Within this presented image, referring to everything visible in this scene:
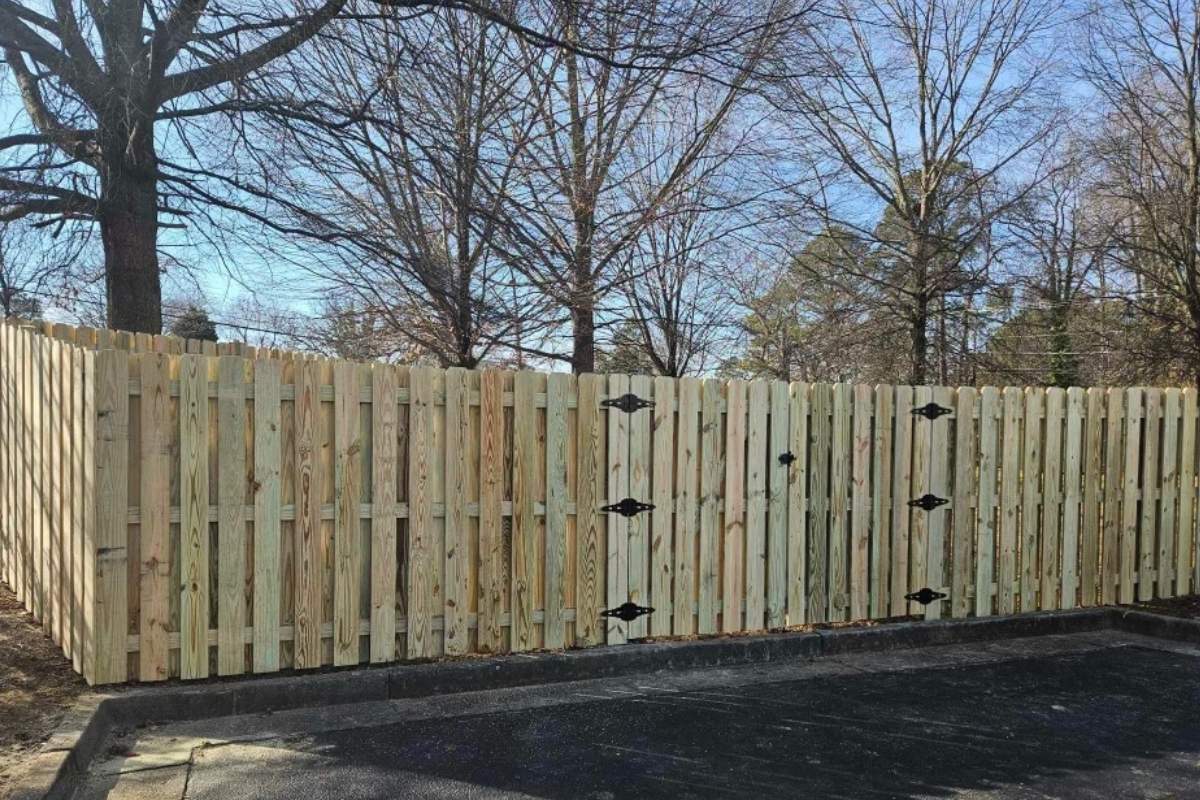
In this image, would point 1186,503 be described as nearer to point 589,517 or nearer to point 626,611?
point 626,611

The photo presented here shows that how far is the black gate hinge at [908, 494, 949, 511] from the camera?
6266 millimetres

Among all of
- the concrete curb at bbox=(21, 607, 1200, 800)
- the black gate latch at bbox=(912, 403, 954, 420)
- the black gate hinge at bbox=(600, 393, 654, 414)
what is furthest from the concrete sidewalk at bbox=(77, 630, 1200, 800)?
the black gate latch at bbox=(912, 403, 954, 420)

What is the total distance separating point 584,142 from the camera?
31.6ft

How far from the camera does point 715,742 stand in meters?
4.04

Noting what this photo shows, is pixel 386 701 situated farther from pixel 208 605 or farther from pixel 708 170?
pixel 708 170

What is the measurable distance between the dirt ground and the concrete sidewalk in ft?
0.96

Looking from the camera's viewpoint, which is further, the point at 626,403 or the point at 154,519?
the point at 626,403

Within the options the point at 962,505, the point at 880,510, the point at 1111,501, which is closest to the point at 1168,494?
the point at 1111,501

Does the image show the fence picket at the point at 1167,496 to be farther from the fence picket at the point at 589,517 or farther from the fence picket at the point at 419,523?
the fence picket at the point at 419,523

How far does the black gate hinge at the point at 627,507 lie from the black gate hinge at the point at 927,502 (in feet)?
7.24

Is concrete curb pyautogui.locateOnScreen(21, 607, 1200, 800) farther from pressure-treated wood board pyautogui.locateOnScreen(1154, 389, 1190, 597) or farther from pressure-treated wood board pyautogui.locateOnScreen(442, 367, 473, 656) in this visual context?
pressure-treated wood board pyautogui.locateOnScreen(1154, 389, 1190, 597)

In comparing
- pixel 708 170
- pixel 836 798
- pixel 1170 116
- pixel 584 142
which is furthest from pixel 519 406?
pixel 1170 116

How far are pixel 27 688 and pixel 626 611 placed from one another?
3.27 metres

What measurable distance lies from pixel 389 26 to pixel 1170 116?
308 inches
